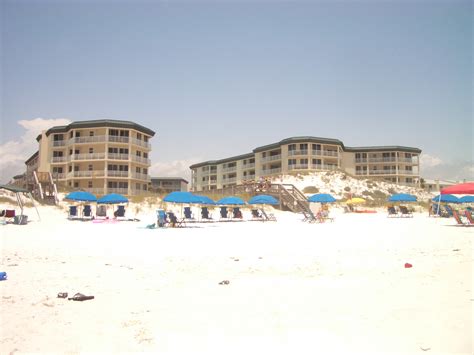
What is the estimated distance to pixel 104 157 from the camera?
43406 millimetres

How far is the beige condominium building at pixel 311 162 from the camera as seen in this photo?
5469 cm

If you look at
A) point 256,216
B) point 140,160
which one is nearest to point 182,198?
point 256,216

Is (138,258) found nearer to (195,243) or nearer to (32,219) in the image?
(195,243)

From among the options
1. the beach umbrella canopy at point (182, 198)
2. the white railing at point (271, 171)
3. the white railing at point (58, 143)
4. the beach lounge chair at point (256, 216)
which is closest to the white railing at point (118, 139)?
the white railing at point (58, 143)

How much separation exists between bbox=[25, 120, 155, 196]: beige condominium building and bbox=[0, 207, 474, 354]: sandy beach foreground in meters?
35.7

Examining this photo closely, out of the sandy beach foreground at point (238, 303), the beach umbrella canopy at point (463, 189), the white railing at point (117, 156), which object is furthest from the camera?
the white railing at point (117, 156)

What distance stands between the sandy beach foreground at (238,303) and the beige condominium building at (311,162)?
143 ft

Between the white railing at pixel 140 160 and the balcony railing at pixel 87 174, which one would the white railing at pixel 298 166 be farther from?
the balcony railing at pixel 87 174

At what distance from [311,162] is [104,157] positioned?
28.7 meters

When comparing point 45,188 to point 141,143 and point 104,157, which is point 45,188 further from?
point 141,143

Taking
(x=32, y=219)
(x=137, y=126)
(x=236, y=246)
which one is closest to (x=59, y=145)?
(x=137, y=126)

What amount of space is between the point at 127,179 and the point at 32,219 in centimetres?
2346

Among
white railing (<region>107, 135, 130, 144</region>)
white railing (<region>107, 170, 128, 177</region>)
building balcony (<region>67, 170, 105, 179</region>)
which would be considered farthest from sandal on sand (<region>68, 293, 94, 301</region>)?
white railing (<region>107, 135, 130, 144</region>)

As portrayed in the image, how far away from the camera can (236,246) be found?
11.2 meters
